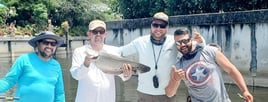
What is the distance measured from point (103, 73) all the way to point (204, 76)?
114 cm

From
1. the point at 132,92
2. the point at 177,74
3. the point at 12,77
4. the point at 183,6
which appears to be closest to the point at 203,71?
the point at 177,74

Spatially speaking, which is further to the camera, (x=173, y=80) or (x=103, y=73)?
(x=103, y=73)

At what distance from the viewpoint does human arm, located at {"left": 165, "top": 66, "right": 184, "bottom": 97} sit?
17.1 feet

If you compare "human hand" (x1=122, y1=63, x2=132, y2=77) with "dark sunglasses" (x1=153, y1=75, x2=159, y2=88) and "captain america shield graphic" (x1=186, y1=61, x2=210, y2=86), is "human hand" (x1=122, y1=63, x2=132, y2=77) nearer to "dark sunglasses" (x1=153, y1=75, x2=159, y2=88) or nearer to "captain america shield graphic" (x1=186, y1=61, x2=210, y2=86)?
"dark sunglasses" (x1=153, y1=75, x2=159, y2=88)

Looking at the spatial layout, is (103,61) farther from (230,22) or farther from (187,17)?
(187,17)

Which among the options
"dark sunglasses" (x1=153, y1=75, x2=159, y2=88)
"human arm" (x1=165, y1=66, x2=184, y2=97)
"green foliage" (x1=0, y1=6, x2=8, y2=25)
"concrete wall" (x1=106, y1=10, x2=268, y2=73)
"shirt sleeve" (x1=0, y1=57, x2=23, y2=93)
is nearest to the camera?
"shirt sleeve" (x1=0, y1=57, x2=23, y2=93)

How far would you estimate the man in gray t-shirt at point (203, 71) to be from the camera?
17.4ft

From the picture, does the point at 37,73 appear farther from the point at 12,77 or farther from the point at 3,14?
the point at 3,14

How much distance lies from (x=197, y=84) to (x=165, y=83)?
1.97 feet

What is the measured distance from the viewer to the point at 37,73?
17.4 feet

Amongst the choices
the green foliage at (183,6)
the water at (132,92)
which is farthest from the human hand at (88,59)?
the green foliage at (183,6)

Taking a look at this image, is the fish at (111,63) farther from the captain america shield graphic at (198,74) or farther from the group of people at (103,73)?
the captain america shield graphic at (198,74)

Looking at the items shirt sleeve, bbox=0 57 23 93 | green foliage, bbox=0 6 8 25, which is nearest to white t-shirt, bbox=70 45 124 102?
shirt sleeve, bbox=0 57 23 93

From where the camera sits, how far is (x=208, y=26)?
65.9ft
